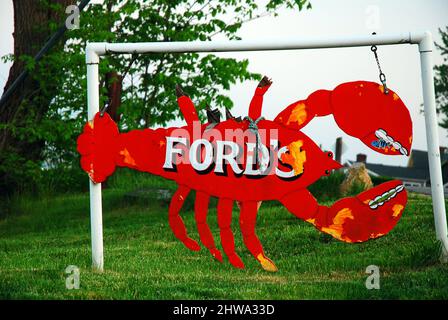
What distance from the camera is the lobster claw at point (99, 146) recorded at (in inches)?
251

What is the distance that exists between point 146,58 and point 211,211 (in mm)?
3317

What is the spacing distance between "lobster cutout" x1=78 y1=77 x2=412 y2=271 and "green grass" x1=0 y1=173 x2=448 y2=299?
0.46 meters

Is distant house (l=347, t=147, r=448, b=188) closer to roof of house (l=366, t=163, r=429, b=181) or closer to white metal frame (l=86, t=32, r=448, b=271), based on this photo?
roof of house (l=366, t=163, r=429, b=181)

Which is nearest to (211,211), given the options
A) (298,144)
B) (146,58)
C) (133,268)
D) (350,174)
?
(350,174)

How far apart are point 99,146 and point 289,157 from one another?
1.66 m

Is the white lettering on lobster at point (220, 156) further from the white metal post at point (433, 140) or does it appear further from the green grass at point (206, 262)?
the white metal post at point (433, 140)

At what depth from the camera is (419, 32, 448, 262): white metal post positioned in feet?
20.2

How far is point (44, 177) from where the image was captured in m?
12.9

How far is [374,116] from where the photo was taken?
615 centimetres

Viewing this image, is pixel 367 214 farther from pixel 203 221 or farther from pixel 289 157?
pixel 203 221

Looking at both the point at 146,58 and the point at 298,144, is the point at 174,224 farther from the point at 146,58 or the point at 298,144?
the point at 146,58

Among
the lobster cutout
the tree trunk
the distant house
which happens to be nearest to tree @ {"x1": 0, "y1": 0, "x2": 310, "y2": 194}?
the tree trunk

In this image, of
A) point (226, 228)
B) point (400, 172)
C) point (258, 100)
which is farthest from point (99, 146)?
point (400, 172)

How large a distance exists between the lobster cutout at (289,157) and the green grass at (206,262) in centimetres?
46
